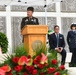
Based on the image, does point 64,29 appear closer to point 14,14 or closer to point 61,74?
point 14,14

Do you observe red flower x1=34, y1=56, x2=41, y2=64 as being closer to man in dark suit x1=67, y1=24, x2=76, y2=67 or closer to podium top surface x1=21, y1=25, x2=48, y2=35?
podium top surface x1=21, y1=25, x2=48, y2=35

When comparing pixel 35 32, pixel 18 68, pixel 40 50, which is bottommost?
pixel 18 68

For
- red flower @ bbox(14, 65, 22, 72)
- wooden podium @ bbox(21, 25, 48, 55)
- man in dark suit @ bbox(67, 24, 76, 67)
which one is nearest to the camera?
red flower @ bbox(14, 65, 22, 72)

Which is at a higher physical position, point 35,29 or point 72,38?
point 35,29

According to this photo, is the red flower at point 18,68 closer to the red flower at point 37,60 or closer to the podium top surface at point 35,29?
the red flower at point 37,60

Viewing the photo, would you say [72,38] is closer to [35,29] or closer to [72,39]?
[72,39]

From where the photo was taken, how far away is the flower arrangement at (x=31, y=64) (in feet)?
12.9

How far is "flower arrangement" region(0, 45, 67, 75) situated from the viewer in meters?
→ 3.93

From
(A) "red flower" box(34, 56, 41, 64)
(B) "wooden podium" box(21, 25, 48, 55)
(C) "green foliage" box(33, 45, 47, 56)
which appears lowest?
(A) "red flower" box(34, 56, 41, 64)

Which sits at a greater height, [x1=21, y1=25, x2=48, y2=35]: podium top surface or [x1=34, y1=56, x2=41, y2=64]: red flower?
[x1=21, y1=25, x2=48, y2=35]: podium top surface

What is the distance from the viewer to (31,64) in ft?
13.1

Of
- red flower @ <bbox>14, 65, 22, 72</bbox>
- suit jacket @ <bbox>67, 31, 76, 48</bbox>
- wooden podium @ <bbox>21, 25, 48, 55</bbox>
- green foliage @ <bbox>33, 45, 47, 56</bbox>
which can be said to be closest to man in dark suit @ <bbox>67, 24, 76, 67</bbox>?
suit jacket @ <bbox>67, 31, 76, 48</bbox>

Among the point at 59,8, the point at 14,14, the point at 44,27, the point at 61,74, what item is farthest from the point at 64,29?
the point at 61,74

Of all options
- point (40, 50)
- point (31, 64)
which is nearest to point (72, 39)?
point (40, 50)
